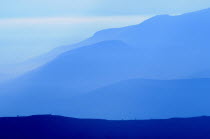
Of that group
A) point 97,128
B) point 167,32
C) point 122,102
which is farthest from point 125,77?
point 167,32

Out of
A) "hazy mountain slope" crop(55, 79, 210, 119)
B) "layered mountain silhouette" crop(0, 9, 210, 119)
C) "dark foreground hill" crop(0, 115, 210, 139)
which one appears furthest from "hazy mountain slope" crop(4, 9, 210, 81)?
"dark foreground hill" crop(0, 115, 210, 139)

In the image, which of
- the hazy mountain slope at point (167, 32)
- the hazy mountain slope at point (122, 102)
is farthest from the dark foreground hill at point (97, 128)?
the hazy mountain slope at point (167, 32)

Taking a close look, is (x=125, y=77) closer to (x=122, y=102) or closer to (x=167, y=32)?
(x=122, y=102)

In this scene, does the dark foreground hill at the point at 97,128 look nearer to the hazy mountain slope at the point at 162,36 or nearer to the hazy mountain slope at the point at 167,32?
the hazy mountain slope at the point at 162,36

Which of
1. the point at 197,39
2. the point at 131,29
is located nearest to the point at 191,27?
the point at 197,39

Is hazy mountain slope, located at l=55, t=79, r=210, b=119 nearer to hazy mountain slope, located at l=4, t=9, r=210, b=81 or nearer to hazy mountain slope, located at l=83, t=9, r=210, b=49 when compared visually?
hazy mountain slope, located at l=4, t=9, r=210, b=81
